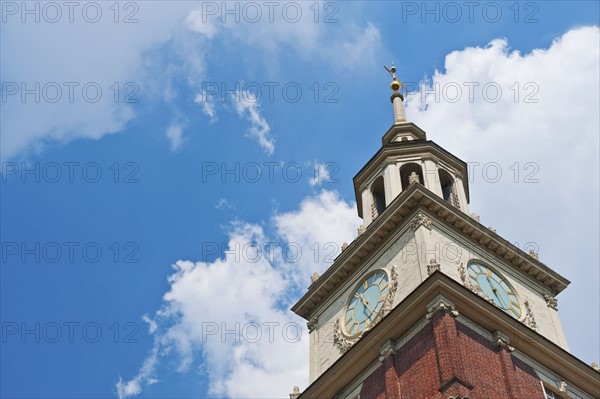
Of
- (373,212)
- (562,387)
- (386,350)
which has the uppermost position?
(373,212)

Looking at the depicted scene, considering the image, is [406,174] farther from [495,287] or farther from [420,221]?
[495,287]

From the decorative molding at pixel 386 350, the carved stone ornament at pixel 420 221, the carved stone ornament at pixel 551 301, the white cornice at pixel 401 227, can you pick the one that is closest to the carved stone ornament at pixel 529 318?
the carved stone ornament at pixel 551 301

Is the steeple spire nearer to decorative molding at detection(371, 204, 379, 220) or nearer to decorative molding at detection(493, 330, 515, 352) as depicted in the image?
decorative molding at detection(371, 204, 379, 220)

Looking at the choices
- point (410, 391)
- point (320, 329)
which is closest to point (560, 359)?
point (410, 391)

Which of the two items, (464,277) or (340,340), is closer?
(464,277)

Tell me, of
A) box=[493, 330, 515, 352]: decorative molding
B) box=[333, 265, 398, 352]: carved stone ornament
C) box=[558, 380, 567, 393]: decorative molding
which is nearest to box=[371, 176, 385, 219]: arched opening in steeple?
box=[333, 265, 398, 352]: carved stone ornament

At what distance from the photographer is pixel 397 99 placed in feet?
202

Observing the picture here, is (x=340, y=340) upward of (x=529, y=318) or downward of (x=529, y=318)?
downward

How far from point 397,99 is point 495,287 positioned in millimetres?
19875

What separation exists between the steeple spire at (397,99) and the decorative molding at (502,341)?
71.6 ft

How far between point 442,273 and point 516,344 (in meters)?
4.52

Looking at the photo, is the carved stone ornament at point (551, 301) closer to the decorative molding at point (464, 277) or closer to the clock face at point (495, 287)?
the clock face at point (495, 287)

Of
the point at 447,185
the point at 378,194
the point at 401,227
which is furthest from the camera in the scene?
the point at 378,194

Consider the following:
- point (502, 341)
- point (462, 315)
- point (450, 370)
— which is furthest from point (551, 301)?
point (450, 370)
